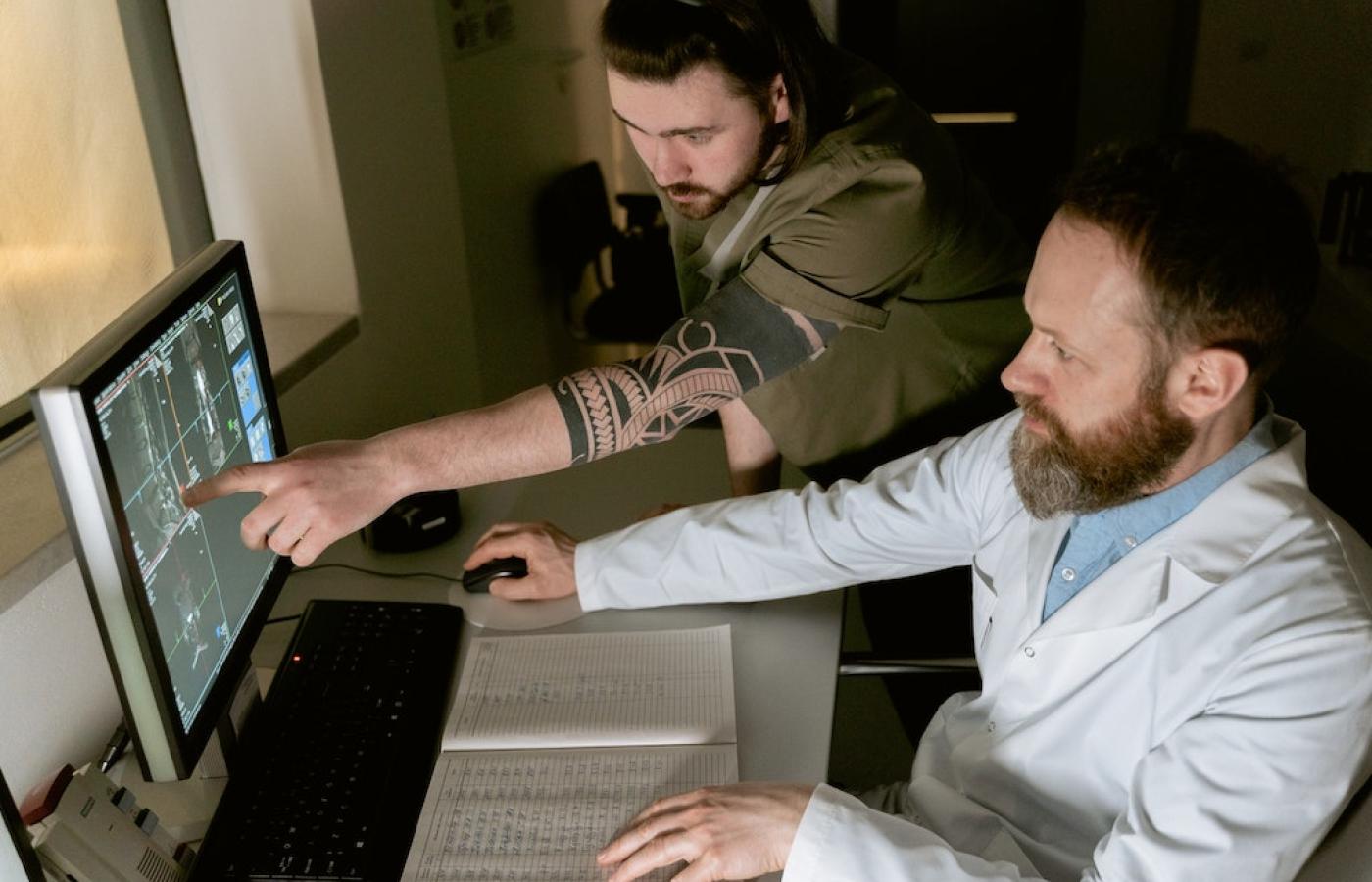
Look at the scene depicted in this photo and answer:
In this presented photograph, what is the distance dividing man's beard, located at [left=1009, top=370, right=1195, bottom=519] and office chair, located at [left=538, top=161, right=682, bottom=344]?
1.98 m

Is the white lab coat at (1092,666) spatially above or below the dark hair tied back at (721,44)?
below

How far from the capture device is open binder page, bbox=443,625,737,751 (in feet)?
3.94

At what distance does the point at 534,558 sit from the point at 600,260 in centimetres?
213

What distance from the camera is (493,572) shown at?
1.46 metres

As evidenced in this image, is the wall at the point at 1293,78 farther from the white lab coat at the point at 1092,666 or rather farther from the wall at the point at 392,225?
the white lab coat at the point at 1092,666

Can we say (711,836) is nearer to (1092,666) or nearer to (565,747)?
(565,747)

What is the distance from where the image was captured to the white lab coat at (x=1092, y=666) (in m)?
0.91

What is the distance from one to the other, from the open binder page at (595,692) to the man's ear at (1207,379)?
545 millimetres

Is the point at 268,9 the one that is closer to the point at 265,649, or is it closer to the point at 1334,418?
the point at 265,649

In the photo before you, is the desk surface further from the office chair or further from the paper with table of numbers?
the office chair

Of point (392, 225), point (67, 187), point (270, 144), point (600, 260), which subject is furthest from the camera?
point (600, 260)

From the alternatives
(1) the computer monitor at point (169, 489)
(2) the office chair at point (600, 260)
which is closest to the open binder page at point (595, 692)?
(1) the computer monitor at point (169, 489)

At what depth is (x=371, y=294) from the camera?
1998 millimetres

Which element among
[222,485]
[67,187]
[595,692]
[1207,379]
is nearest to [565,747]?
[595,692]
